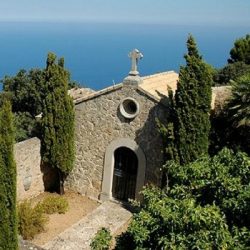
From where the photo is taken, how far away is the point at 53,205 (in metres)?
15.4

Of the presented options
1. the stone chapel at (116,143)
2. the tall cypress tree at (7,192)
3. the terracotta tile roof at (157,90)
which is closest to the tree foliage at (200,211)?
the tall cypress tree at (7,192)

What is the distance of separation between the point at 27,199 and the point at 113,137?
407 cm

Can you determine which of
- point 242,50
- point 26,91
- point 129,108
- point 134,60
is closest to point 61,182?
point 129,108

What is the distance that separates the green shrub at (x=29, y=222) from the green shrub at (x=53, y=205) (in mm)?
979

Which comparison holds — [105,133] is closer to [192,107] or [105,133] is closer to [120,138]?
[120,138]

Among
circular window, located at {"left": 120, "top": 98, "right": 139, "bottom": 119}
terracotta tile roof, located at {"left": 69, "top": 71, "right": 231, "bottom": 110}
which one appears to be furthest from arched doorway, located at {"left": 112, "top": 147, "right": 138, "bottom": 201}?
terracotta tile roof, located at {"left": 69, "top": 71, "right": 231, "bottom": 110}

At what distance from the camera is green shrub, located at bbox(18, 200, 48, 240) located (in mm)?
13172

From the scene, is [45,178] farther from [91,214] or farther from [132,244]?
[132,244]

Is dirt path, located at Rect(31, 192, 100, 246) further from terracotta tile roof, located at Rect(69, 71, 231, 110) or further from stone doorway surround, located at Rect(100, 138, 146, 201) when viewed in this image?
terracotta tile roof, located at Rect(69, 71, 231, 110)

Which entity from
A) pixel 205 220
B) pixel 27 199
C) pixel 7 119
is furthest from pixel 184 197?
pixel 27 199

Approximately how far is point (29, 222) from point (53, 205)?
2.07m

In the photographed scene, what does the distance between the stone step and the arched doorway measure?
0.53 m

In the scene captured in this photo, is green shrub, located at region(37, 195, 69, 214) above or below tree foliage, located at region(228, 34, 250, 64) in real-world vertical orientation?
below

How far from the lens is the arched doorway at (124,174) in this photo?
51.8 ft
